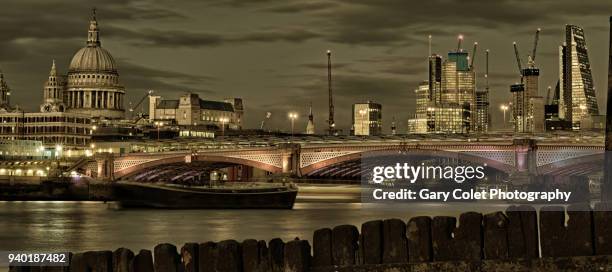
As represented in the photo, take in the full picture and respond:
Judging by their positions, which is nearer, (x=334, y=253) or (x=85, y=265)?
(x=334, y=253)

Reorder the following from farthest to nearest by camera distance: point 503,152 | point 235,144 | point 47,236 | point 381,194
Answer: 1. point 235,144
2. point 503,152
3. point 381,194
4. point 47,236

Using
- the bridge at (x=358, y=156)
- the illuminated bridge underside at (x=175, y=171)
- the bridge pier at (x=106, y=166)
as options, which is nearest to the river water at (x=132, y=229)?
the bridge at (x=358, y=156)

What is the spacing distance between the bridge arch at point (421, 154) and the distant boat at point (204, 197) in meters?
17.0

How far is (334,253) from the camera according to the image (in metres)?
11.0

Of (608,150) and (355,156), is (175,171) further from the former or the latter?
(608,150)

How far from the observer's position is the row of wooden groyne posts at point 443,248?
10523 mm

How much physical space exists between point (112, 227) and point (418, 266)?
48544mm

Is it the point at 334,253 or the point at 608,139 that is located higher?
the point at 608,139

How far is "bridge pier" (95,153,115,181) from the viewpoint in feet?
423

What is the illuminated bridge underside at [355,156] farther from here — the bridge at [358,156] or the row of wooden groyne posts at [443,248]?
the row of wooden groyne posts at [443,248]

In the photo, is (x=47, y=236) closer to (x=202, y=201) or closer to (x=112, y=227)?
(x=112, y=227)

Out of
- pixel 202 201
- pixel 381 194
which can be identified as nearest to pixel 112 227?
pixel 202 201

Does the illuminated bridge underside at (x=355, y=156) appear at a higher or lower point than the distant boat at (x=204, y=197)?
higher

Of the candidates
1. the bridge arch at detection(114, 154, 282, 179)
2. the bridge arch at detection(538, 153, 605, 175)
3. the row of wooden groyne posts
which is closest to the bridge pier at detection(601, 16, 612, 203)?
the row of wooden groyne posts
